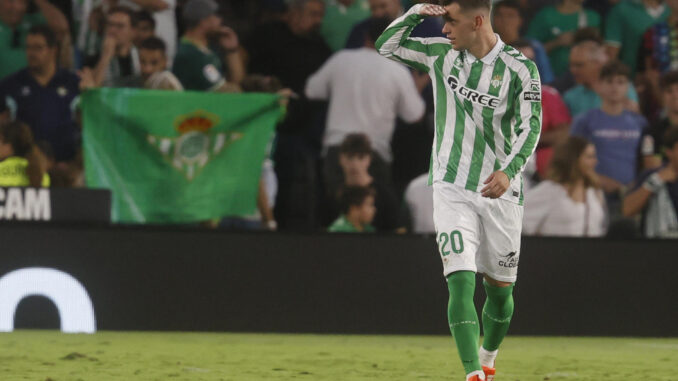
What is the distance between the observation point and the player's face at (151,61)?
10289mm

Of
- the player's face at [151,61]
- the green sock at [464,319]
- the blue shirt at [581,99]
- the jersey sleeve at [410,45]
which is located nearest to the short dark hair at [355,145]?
the player's face at [151,61]

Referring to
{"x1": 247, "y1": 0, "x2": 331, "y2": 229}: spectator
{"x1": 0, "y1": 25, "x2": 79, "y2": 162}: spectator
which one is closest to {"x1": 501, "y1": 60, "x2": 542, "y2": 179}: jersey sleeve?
{"x1": 247, "y1": 0, "x2": 331, "y2": 229}: spectator

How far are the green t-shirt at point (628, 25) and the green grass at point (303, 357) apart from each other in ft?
13.5

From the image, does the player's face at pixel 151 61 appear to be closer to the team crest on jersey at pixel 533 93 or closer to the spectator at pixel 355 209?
the spectator at pixel 355 209

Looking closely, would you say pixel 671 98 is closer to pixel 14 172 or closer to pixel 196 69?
pixel 196 69

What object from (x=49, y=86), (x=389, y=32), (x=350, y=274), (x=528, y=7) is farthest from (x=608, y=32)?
(x=389, y=32)

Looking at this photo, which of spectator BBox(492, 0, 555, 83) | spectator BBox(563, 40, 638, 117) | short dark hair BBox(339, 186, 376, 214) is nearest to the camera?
short dark hair BBox(339, 186, 376, 214)

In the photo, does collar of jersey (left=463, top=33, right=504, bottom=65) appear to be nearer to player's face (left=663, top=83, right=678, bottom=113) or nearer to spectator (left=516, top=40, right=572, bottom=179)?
spectator (left=516, top=40, right=572, bottom=179)

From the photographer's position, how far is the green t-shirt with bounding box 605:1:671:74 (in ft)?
42.8

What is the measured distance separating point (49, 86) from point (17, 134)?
0.98m

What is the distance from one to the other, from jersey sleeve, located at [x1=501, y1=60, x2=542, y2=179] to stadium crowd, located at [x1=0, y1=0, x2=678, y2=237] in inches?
156

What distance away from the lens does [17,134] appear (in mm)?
9594

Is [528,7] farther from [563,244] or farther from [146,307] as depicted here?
[146,307]

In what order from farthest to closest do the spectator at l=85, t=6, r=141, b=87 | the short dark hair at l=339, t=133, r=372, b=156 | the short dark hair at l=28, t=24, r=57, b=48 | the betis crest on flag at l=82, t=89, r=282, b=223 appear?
the spectator at l=85, t=6, r=141, b=87
the short dark hair at l=28, t=24, r=57, b=48
the short dark hair at l=339, t=133, r=372, b=156
the betis crest on flag at l=82, t=89, r=282, b=223
